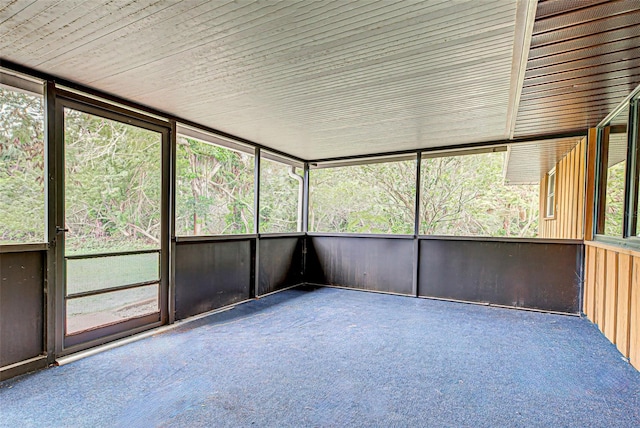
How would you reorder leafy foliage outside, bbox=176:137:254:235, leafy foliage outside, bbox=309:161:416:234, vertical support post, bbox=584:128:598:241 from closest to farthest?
1. vertical support post, bbox=584:128:598:241
2. leafy foliage outside, bbox=176:137:254:235
3. leafy foliage outside, bbox=309:161:416:234

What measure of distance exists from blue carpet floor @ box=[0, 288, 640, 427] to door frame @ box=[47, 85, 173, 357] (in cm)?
27

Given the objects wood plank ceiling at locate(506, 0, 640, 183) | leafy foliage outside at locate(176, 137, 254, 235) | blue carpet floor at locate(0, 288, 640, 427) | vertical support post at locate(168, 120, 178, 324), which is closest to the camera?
wood plank ceiling at locate(506, 0, 640, 183)

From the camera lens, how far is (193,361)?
2.68 metres

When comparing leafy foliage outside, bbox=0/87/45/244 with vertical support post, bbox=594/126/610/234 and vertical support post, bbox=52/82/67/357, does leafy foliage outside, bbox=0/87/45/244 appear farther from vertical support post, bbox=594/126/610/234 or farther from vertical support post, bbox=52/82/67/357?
vertical support post, bbox=594/126/610/234

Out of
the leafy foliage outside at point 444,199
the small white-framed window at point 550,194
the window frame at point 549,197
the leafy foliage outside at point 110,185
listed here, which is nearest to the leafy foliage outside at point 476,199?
the leafy foliage outside at point 444,199

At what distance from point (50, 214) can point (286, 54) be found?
7.60ft

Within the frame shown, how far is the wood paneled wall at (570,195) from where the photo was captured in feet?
14.0

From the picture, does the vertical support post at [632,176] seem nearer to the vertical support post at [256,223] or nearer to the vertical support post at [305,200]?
the vertical support post at [256,223]

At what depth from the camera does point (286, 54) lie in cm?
232

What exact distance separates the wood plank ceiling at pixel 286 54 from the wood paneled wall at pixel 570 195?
A: 5.67 feet

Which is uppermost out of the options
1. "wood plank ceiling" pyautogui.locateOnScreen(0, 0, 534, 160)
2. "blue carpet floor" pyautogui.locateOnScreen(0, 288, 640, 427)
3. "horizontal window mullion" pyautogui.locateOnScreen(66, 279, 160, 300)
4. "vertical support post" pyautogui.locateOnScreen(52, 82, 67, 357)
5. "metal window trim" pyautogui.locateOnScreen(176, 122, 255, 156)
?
"wood plank ceiling" pyautogui.locateOnScreen(0, 0, 534, 160)

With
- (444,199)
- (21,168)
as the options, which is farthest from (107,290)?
(444,199)

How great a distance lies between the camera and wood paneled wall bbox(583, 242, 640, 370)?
2.64 metres

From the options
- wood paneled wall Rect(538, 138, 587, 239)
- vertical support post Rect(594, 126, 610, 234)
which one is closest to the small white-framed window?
wood paneled wall Rect(538, 138, 587, 239)
